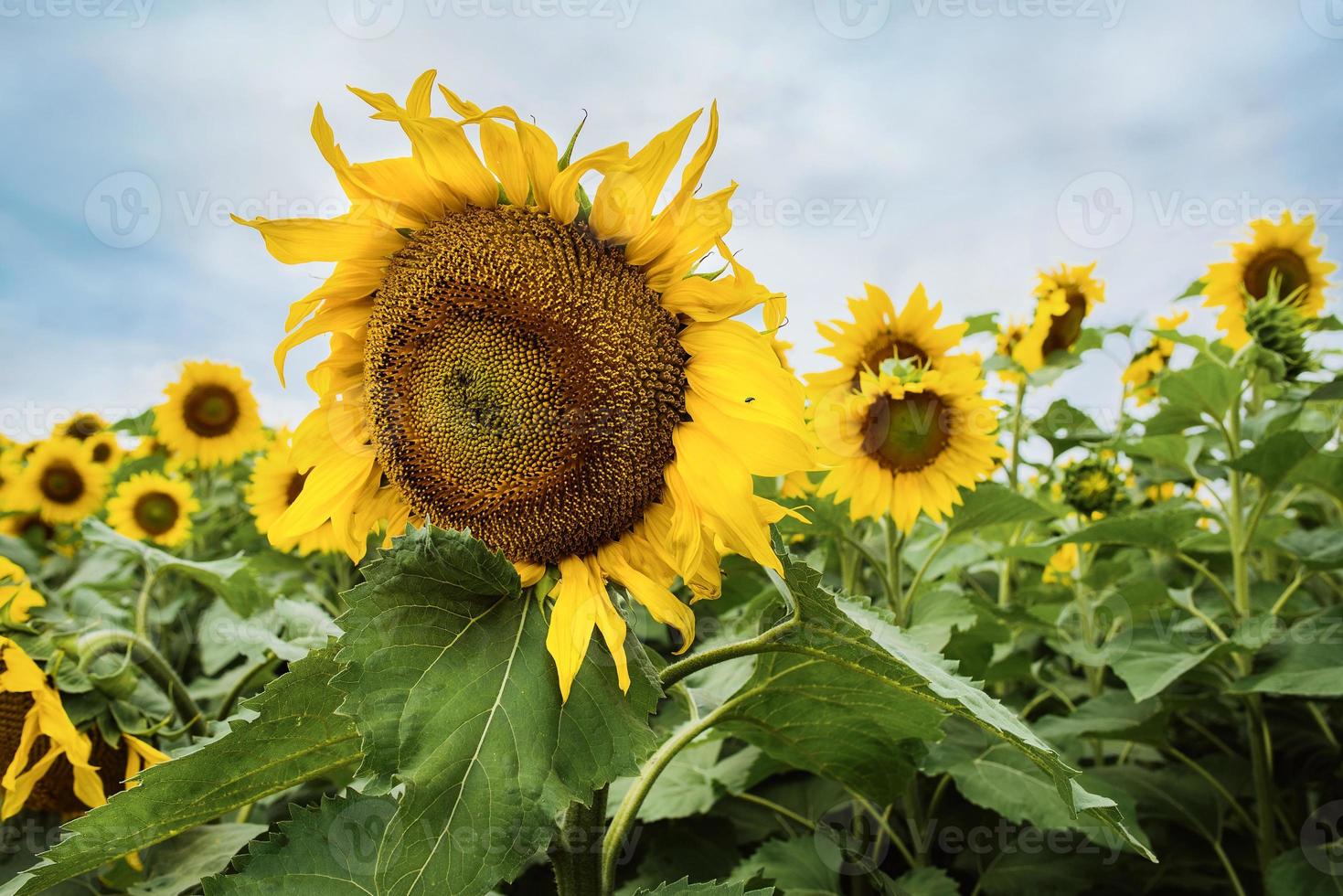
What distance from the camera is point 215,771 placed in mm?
1103

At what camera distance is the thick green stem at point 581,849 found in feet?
4.01

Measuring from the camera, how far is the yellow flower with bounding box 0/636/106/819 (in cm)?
157

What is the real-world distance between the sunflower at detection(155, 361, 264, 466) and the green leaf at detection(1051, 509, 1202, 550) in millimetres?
3910

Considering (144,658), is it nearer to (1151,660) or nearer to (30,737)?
(30,737)

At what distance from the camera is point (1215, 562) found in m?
3.17

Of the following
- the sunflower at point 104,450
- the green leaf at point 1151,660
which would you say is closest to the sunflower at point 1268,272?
the green leaf at point 1151,660

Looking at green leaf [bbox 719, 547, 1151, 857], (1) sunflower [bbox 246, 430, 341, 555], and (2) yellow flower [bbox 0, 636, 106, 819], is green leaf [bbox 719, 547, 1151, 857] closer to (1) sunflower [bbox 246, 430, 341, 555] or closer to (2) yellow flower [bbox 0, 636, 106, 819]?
(2) yellow flower [bbox 0, 636, 106, 819]

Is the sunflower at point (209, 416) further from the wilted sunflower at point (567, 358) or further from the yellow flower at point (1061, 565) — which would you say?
the wilted sunflower at point (567, 358)

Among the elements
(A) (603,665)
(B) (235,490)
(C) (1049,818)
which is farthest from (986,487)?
(B) (235,490)

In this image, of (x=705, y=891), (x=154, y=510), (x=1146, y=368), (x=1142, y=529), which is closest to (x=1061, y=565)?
(x=1146, y=368)

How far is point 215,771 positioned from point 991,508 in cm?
182

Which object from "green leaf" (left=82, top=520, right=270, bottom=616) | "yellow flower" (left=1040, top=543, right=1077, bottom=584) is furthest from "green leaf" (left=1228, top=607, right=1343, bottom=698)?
"green leaf" (left=82, top=520, right=270, bottom=616)

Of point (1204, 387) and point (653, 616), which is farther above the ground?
point (1204, 387)

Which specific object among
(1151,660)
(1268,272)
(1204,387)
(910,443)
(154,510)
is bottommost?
(1151,660)
